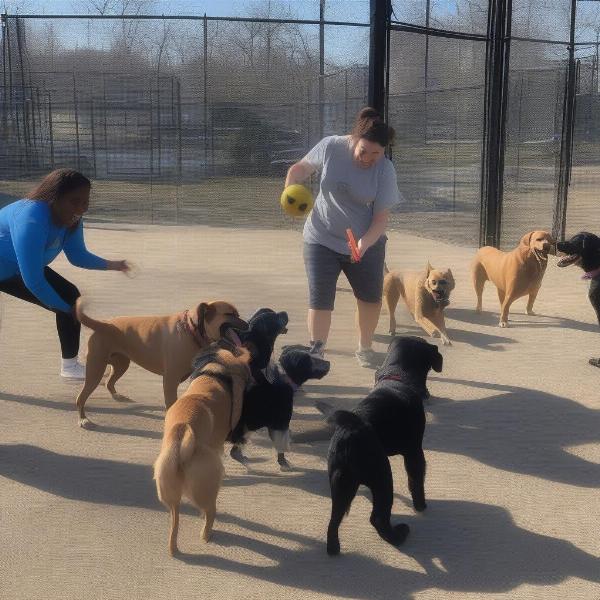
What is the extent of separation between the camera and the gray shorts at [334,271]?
5.56 meters

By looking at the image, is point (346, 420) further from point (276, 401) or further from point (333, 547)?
point (276, 401)

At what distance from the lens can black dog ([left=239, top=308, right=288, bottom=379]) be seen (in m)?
4.35

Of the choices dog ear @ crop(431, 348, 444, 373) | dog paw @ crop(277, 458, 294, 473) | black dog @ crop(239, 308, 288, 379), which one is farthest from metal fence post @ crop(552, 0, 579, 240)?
dog paw @ crop(277, 458, 294, 473)

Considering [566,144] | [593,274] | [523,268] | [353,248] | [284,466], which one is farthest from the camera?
[566,144]

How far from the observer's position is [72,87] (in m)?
15.7

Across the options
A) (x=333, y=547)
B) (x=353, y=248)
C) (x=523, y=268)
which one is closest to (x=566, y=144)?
(x=523, y=268)

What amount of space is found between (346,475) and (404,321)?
4.24 metres

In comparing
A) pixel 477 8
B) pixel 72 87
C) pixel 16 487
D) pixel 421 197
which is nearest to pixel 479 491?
pixel 16 487

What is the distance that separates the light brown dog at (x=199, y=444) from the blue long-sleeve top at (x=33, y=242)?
Result: 3.98 ft

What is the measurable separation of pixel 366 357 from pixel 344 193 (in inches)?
46.5

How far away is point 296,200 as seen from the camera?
5.85 meters

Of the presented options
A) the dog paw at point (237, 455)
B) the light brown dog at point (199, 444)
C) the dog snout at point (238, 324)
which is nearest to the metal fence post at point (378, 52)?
the dog snout at point (238, 324)

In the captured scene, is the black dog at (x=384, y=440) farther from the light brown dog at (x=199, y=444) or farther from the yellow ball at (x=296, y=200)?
the yellow ball at (x=296, y=200)

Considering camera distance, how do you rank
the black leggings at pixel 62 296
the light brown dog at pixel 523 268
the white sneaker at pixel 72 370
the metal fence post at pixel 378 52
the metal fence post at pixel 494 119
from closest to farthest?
the black leggings at pixel 62 296 < the white sneaker at pixel 72 370 < the light brown dog at pixel 523 268 < the metal fence post at pixel 378 52 < the metal fence post at pixel 494 119
